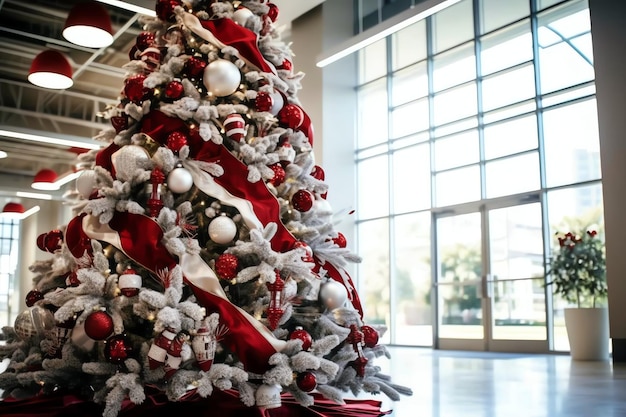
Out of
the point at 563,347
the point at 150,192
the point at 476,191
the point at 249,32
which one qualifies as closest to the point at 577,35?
the point at 476,191

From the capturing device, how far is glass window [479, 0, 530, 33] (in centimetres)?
920

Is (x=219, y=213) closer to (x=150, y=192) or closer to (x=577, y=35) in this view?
(x=150, y=192)

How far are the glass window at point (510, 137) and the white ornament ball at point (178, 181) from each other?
7.44m

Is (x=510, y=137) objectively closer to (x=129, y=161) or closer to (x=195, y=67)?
(x=195, y=67)

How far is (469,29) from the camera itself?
390 inches

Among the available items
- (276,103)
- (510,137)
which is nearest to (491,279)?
(510,137)

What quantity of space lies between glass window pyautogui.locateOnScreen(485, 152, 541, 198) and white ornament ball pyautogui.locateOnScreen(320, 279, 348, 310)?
6996mm

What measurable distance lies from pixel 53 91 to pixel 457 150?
25.2ft

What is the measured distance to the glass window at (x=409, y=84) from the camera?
1066 cm

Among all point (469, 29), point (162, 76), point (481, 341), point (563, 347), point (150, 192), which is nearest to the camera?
point (150, 192)

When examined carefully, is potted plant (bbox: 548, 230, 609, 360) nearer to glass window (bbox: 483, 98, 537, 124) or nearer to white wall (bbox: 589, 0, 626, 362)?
white wall (bbox: 589, 0, 626, 362)

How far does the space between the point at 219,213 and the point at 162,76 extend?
0.62 metres

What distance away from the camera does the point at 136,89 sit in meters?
2.58

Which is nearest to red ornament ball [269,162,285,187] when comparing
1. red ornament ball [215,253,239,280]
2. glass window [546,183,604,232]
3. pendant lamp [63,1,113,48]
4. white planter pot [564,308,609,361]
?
red ornament ball [215,253,239,280]
